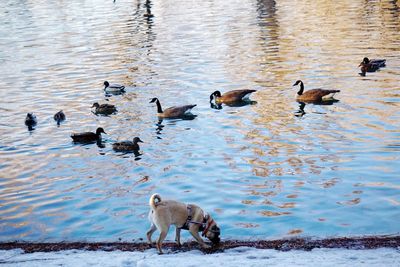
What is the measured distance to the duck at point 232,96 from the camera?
27.9 metres

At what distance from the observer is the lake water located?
52.3ft

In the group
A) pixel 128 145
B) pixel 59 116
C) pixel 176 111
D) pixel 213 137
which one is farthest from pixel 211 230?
pixel 59 116

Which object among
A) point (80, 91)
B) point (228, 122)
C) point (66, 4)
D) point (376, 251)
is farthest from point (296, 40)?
point (66, 4)

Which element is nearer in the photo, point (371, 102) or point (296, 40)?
point (371, 102)

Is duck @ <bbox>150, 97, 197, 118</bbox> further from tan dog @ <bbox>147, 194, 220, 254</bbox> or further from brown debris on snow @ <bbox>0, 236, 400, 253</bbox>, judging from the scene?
tan dog @ <bbox>147, 194, 220, 254</bbox>

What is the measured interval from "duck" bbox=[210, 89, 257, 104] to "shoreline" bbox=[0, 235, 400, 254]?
14.6 m

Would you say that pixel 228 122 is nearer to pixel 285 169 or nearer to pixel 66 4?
pixel 285 169

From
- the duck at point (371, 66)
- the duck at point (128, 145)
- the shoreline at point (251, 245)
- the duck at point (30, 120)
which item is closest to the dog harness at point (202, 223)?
the shoreline at point (251, 245)

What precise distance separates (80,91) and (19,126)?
23.2ft

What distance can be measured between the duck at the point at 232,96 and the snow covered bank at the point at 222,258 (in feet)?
51.2

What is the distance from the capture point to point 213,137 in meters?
23.1

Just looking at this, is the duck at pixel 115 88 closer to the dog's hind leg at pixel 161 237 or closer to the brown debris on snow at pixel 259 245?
the brown debris on snow at pixel 259 245

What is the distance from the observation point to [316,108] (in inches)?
1045

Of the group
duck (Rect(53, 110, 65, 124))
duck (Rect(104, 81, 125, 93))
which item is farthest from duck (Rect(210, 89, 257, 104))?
duck (Rect(53, 110, 65, 124))
